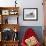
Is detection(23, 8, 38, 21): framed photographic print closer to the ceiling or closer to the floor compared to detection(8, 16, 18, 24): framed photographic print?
closer to the ceiling

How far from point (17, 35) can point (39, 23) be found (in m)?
0.92

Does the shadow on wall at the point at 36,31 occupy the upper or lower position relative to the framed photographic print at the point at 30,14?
lower

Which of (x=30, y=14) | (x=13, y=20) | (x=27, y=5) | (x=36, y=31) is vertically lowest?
(x=36, y=31)

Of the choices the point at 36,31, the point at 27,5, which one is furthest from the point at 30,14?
the point at 36,31

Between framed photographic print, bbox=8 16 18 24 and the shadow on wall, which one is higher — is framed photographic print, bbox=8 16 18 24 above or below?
above

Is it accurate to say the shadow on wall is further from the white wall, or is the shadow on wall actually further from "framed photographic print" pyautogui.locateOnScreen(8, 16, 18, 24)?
"framed photographic print" pyautogui.locateOnScreen(8, 16, 18, 24)

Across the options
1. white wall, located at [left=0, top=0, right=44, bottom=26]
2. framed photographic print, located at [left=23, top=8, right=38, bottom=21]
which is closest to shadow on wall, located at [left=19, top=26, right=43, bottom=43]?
white wall, located at [left=0, top=0, right=44, bottom=26]

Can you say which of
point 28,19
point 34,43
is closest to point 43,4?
point 28,19

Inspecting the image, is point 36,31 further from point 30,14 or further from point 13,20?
point 13,20

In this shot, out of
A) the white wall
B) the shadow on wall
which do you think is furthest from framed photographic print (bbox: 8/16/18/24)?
the shadow on wall

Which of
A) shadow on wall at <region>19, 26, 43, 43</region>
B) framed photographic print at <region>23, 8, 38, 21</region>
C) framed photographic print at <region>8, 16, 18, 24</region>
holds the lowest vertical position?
shadow on wall at <region>19, 26, 43, 43</region>

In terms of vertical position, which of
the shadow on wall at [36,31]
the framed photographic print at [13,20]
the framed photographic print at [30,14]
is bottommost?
the shadow on wall at [36,31]

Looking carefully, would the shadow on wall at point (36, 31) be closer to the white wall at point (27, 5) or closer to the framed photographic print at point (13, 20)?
the white wall at point (27, 5)

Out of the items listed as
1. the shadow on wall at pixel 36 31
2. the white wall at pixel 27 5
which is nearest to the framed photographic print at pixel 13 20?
the white wall at pixel 27 5
